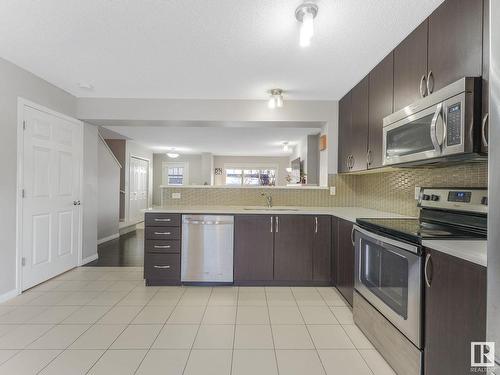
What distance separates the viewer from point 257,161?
32.8 feet

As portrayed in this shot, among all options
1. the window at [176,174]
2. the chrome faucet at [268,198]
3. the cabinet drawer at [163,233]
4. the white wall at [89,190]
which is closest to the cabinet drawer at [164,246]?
the cabinet drawer at [163,233]

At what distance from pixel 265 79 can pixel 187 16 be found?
120 centimetres

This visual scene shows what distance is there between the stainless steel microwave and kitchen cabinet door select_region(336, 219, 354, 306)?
2.90 ft

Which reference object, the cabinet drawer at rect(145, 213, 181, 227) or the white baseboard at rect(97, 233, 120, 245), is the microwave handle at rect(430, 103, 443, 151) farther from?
the white baseboard at rect(97, 233, 120, 245)

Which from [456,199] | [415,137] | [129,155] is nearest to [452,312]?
[456,199]

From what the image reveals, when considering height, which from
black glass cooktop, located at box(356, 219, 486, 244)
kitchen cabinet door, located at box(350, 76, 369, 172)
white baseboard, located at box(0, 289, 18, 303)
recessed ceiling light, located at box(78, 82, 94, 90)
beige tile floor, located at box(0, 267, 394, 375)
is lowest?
beige tile floor, located at box(0, 267, 394, 375)

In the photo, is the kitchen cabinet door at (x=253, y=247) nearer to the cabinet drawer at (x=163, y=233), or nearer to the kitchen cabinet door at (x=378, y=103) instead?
the cabinet drawer at (x=163, y=233)

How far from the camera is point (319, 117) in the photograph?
3.53 meters

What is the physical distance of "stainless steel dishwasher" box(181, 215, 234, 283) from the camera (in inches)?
119

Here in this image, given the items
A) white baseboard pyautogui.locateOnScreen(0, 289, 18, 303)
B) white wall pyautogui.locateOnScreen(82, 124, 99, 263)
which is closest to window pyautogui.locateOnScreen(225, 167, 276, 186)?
white wall pyautogui.locateOnScreen(82, 124, 99, 263)

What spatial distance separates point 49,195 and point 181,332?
Answer: 92.2 inches

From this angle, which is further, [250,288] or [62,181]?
[62,181]

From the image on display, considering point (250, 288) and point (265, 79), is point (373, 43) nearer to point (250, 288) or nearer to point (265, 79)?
point (265, 79)

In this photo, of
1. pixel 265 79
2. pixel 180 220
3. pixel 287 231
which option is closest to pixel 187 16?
pixel 265 79
